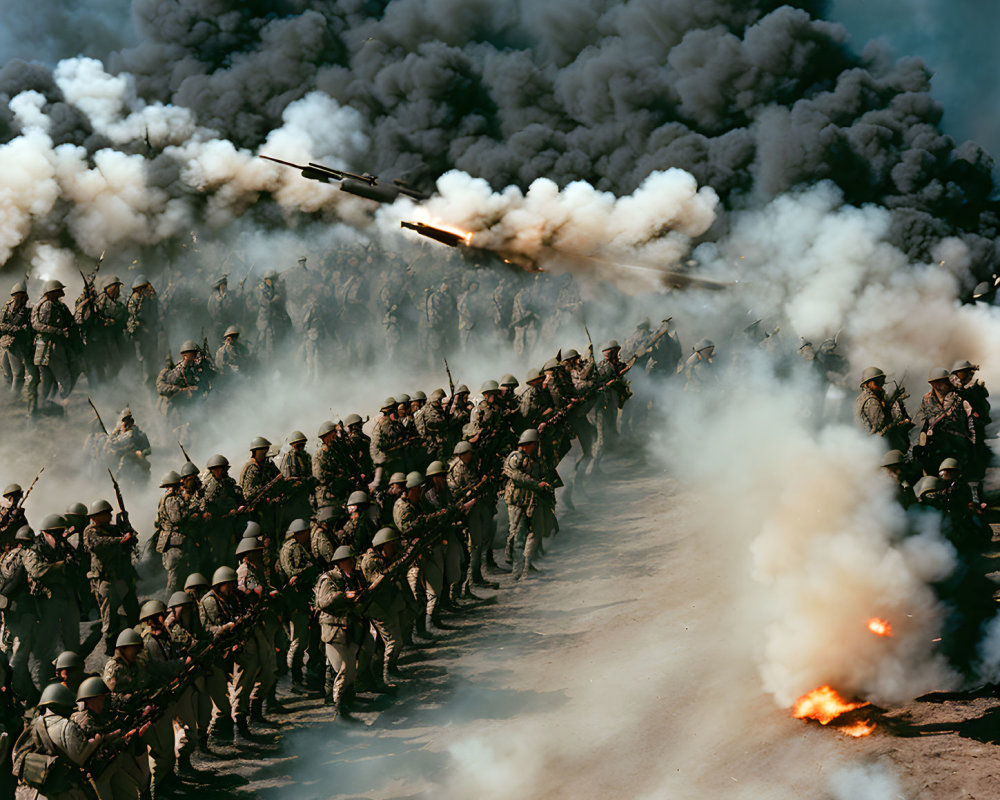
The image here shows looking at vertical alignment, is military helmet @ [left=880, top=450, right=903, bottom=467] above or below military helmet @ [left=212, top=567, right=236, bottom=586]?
above

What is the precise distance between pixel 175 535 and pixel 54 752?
4607mm

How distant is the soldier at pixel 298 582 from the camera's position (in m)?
11.6

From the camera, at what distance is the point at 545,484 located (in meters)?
14.0

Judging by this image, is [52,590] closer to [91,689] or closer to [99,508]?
[99,508]

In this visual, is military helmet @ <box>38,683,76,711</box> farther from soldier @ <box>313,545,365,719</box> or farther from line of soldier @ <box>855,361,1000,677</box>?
line of soldier @ <box>855,361,1000,677</box>

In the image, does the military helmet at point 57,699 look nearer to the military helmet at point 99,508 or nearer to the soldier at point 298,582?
the soldier at point 298,582

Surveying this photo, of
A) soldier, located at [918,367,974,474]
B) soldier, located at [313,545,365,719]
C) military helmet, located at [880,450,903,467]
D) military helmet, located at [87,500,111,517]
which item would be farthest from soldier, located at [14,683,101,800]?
soldier, located at [918,367,974,474]

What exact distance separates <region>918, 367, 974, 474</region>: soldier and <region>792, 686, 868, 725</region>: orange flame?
17.0ft

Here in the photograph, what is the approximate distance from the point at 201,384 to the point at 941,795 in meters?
14.2

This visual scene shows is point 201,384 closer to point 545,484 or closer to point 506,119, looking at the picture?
point 545,484

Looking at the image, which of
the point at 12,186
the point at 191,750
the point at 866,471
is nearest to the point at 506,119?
the point at 12,186

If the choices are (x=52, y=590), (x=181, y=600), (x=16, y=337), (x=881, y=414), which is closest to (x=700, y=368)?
(x=881, y=414)

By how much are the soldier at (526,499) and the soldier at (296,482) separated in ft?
9.04

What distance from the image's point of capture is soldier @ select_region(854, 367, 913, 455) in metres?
14.1
